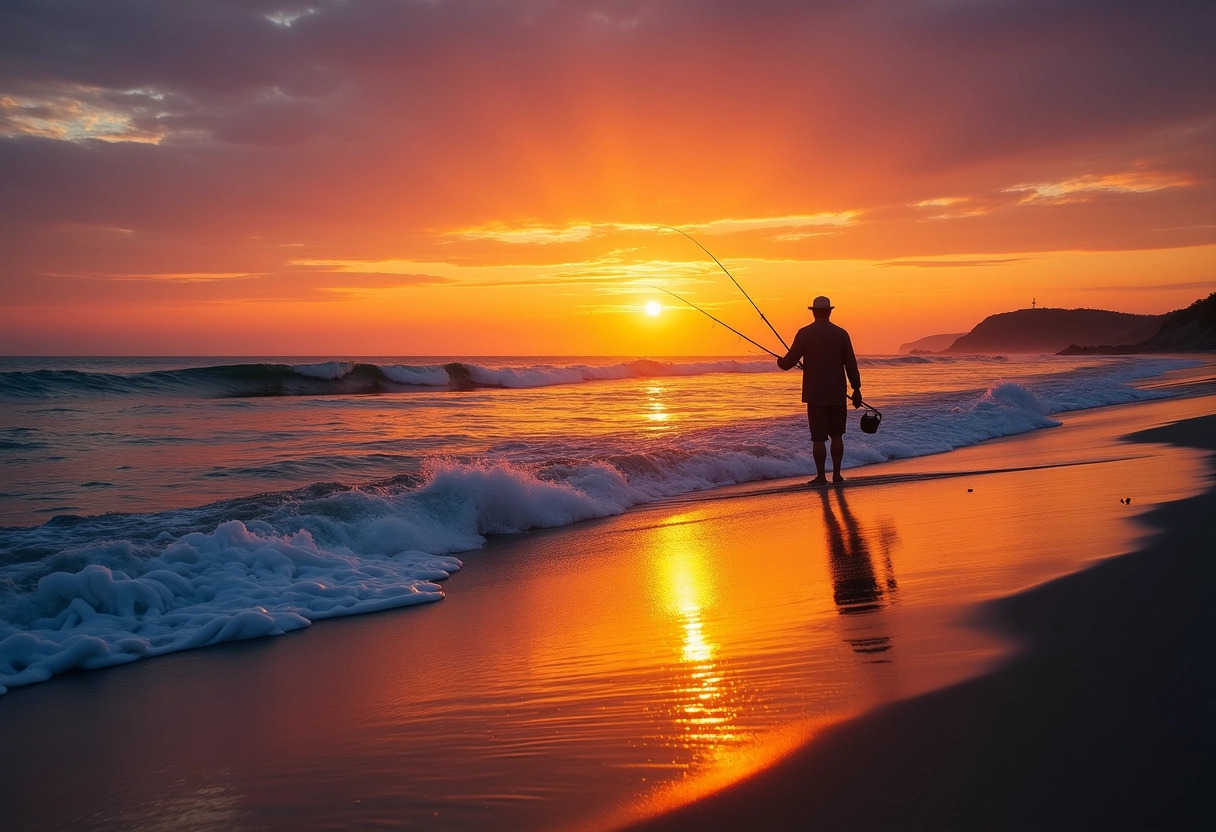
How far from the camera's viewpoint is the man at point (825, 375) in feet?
31.0

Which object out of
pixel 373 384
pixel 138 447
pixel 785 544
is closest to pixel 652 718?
pixel 785 544

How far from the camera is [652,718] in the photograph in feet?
9.10

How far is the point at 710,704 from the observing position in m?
2.84

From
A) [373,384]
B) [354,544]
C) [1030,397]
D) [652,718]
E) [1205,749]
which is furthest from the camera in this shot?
[373,384]

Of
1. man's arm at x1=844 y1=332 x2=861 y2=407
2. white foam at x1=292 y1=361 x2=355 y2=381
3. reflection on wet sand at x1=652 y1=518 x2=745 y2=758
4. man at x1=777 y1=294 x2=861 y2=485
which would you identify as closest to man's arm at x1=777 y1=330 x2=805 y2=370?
man at x1=777 y1=294 x2=861 y2=485

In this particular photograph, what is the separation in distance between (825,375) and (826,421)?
51 centimetres

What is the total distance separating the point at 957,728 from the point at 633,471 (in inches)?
295

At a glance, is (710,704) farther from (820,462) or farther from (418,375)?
(418,375)

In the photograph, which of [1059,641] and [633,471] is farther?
[633,471]

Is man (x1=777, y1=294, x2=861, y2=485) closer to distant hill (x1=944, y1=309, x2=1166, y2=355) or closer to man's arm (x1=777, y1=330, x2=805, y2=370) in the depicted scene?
man's arm (x1=777, y1=330, x2=805, y2=370)

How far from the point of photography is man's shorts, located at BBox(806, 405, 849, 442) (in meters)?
9.49

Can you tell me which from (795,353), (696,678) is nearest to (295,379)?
(795,353)

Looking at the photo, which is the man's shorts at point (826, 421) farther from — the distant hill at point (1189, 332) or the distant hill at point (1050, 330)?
the distant hill at point (1050, 330)

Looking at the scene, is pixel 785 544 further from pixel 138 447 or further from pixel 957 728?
pixel 138 447
